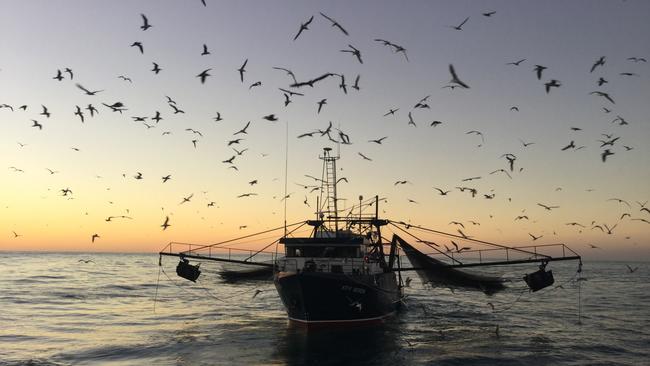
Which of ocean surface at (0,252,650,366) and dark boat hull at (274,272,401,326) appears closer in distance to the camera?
ocean surface at (0,252,650,366)

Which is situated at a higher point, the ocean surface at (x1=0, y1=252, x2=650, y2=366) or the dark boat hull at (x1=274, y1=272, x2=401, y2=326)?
the dark boat hull at (x1=274, y1=272, x2=401, y2=326)

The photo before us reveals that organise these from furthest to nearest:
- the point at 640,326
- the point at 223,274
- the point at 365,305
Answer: the point at 223,274 → the point at 640,326 → the point at 365,305

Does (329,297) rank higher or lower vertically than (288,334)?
higher

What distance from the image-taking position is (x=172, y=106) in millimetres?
27906

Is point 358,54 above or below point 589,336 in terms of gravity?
above

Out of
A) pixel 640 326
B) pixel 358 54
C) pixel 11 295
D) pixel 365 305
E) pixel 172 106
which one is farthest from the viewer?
pixel 11 295

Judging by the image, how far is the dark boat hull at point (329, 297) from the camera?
102 feet

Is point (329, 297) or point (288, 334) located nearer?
point (329, 297)

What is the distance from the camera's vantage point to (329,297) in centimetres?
3150

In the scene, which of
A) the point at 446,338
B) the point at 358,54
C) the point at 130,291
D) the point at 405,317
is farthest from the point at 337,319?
the point at 130,291

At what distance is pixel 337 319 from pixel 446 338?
7.46m

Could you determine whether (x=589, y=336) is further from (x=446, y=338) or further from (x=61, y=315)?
(x=61, y=315)

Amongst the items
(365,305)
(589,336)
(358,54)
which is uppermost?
(358,54)

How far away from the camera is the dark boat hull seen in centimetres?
3103
